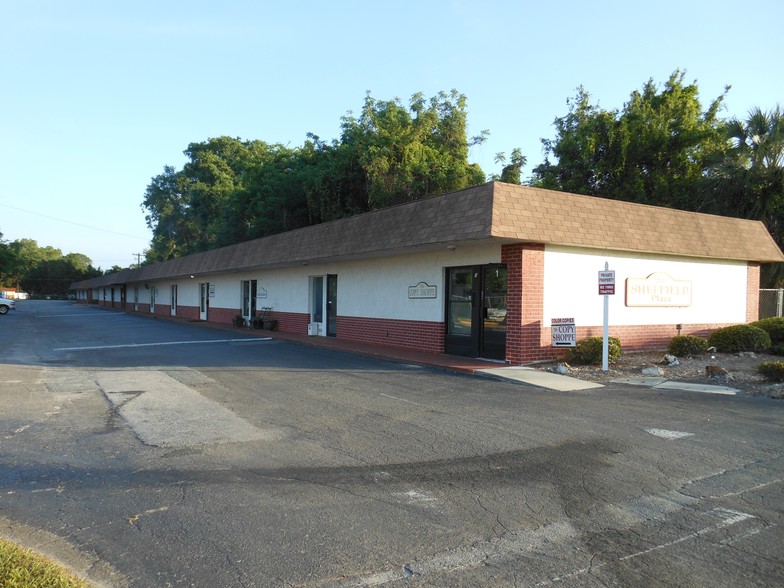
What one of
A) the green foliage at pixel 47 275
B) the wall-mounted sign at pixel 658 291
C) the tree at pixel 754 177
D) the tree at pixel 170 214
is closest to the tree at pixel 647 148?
the tree at pixel 754 177

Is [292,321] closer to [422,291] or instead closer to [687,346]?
[422,291]

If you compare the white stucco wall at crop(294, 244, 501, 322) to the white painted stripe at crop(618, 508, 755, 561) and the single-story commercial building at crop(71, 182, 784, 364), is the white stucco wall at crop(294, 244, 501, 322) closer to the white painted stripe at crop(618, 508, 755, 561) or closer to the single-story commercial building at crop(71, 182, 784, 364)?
the single-story commercial building at crop(71, 182, 784, 364)

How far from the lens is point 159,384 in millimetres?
10297

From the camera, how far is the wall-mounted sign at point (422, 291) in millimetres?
15484

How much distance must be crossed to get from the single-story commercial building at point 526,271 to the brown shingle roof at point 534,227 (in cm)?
4

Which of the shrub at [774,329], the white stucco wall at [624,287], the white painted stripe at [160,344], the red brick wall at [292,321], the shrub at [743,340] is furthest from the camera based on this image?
the red brick wall at [292,321]

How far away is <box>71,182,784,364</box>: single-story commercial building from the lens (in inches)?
505

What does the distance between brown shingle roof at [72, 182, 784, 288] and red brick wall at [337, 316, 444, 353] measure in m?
2.26

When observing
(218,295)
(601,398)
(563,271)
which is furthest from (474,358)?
(218,295)

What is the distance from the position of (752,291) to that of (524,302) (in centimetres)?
1039

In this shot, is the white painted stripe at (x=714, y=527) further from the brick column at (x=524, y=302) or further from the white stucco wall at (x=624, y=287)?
the white stucco wall at (x=624, y=287)

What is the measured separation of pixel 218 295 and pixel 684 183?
25337mm

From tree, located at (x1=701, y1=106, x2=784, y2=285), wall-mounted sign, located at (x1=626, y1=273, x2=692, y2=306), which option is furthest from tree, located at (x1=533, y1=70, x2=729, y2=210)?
wall-mounted sign, located at (x1=626, y1=273, x2=692, y2=306)

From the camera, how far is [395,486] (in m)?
5.02
